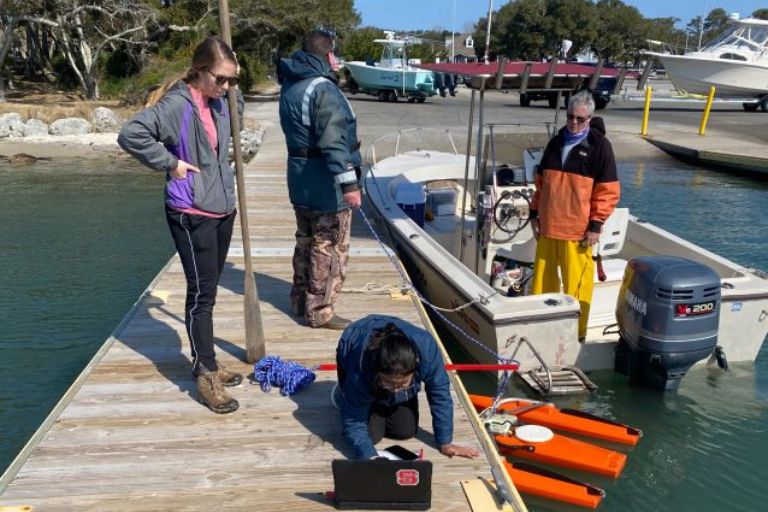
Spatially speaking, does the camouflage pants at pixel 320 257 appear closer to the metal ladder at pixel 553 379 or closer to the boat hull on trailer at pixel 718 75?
the metal ladder at pixel 553 379

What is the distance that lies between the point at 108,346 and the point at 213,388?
116 centimetres

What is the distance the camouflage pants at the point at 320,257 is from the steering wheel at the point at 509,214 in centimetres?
201

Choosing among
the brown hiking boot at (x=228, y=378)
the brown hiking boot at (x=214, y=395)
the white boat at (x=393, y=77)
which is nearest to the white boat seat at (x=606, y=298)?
the brown hiking boot at (x=228, y=378)

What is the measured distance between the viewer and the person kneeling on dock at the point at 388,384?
2.72 metres

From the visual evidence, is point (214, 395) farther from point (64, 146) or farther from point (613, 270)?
point (64, 146)

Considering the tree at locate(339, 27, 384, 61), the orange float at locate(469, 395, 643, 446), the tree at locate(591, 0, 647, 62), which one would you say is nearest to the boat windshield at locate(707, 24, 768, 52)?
the tree at locate(339, 27, 384, 61)

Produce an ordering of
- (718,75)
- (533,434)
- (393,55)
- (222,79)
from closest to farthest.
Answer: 1. (222,79)
2. (533,434)
3. (718,75)
4. (393,55)

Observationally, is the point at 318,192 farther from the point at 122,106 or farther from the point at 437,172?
the point at 122,106

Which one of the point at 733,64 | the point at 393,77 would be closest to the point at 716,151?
the point at 733,64

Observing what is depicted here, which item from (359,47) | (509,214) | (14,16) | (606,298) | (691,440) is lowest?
(691,440)

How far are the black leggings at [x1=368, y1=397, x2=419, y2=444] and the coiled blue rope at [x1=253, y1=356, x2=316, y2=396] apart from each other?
2.24 ft

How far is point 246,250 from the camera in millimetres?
3836

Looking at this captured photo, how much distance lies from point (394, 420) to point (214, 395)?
3.16ft

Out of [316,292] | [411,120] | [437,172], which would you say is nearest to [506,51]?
[411,120]
